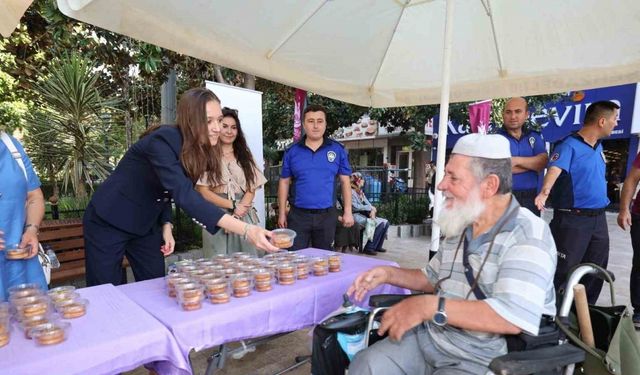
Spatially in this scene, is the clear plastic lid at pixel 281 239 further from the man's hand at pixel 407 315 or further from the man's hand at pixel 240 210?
the man's hand at pixel 240 210

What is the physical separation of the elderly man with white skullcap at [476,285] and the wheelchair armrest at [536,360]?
9 cm

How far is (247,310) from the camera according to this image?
1596 mm

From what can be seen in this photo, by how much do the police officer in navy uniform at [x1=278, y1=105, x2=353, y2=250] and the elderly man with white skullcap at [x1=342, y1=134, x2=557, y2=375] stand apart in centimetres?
180

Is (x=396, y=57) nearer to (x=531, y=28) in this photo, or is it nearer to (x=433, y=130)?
(x=531, y=28)

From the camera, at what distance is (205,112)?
1938 millimetres

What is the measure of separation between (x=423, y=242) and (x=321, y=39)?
17.8ft

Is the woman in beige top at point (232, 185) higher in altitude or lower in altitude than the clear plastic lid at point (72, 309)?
higher

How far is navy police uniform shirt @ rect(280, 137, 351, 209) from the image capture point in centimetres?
348

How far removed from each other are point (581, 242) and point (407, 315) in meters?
2.55

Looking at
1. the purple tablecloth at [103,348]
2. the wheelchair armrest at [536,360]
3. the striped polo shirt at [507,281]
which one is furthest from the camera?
the striped polo shirt at [507,281]

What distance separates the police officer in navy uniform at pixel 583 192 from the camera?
124 inches

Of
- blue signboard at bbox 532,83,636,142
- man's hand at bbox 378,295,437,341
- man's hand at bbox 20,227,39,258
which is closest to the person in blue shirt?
man's hand at bbox 20,227,39,258

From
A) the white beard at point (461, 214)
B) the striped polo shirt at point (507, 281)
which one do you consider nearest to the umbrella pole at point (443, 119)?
the white beard at point (461, 214)

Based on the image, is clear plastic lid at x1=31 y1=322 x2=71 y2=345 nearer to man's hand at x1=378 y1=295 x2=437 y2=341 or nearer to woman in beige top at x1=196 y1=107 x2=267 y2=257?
man's hand at x1=378 y1=295 x2=437 y2=341
